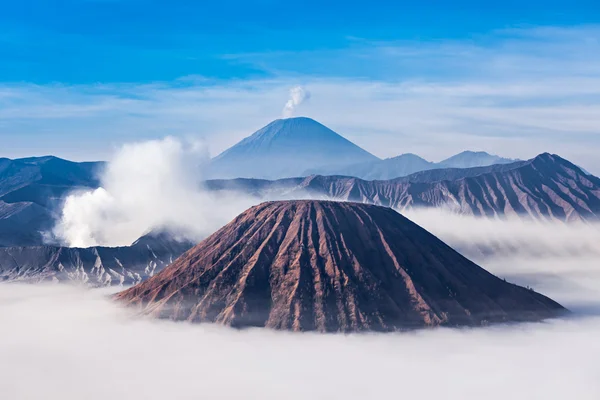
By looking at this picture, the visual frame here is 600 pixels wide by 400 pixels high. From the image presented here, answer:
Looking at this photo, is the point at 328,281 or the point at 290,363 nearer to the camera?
the point at 290,363

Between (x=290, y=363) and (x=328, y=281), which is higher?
(x=328, y=281)

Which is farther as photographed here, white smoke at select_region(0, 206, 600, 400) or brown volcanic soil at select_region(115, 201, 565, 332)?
brown volcanic soil at select_region(115, 201, 565, 332)

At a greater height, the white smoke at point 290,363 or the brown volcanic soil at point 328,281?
the brown volcanic soil at point 328,281

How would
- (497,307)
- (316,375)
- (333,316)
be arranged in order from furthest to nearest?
(497,307)
(333,316)
(316,375)

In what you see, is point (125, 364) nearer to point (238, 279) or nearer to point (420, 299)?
point (238, 279)

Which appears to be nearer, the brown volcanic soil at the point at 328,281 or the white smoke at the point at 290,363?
the white smoke at the point at 290,363

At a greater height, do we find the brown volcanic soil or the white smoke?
the brown volcanic soil

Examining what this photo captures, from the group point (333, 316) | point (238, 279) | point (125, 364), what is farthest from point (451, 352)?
point (125, 364)

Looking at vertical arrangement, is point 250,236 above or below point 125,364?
above
